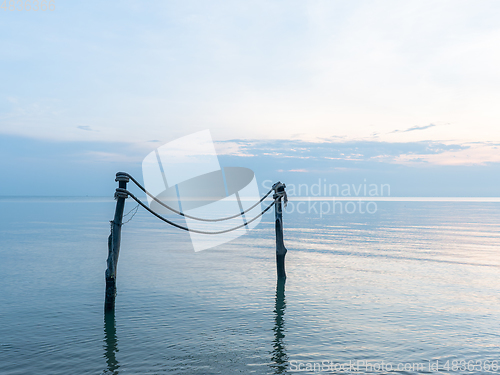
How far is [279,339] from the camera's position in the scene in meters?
10.8

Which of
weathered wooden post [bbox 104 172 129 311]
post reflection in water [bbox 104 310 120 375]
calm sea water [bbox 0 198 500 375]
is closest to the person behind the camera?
post reflection in water [bbox 104 310 120 375]

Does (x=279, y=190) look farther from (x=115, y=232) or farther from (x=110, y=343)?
(x=110, y=343)

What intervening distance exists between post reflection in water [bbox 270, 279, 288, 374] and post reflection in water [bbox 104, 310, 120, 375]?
378 cm

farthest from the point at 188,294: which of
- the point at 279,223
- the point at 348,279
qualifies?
the point at 348,279

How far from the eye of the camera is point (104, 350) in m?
9.91

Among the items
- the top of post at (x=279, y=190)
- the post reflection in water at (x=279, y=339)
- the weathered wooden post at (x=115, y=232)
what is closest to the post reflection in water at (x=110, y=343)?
the weathered wooden post at (x=115, y=232)

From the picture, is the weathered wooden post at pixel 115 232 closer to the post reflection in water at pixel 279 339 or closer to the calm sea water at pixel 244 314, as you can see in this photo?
the calm sea water at pixel 244 314

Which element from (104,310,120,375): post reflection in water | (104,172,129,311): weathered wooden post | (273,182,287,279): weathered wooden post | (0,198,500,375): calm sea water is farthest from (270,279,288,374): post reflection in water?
(104,172,129,311): weathered wooden post

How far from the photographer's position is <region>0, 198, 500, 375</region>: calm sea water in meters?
9.45

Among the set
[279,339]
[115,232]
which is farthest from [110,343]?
[279,339]

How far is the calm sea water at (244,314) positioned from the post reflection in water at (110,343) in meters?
0.03

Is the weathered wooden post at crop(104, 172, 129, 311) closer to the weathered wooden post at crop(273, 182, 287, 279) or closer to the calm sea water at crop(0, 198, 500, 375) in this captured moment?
the calm sea water at crop(0, 198, 500, 375)

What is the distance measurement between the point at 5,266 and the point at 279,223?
16011mm

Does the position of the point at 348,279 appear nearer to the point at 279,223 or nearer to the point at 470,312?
the point at 279,223
